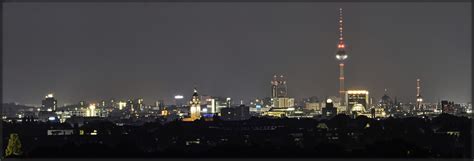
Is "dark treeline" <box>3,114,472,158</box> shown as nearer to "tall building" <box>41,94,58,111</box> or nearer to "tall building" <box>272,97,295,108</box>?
"tall building" <box>41,94,58,111</box>

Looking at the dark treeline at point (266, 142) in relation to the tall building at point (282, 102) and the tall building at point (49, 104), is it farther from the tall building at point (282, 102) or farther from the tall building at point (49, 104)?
the tall building at point (282, 102)

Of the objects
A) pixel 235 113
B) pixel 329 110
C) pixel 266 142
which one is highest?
pixel 329 110

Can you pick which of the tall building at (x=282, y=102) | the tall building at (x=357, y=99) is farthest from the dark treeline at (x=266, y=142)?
the tall building at (x=282, y=102)

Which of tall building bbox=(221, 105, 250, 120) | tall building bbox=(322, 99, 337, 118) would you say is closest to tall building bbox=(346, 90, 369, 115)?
tall building bbox=(322, 99, 337, 118)

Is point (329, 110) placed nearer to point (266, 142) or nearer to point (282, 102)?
point (282, 102)

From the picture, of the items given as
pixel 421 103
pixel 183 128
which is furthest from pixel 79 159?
pixel 421 103

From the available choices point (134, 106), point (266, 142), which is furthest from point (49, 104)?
point (266, 142)

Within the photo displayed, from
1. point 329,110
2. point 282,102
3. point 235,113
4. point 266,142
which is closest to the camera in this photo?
point 266,142

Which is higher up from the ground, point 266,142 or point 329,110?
point 329,110
